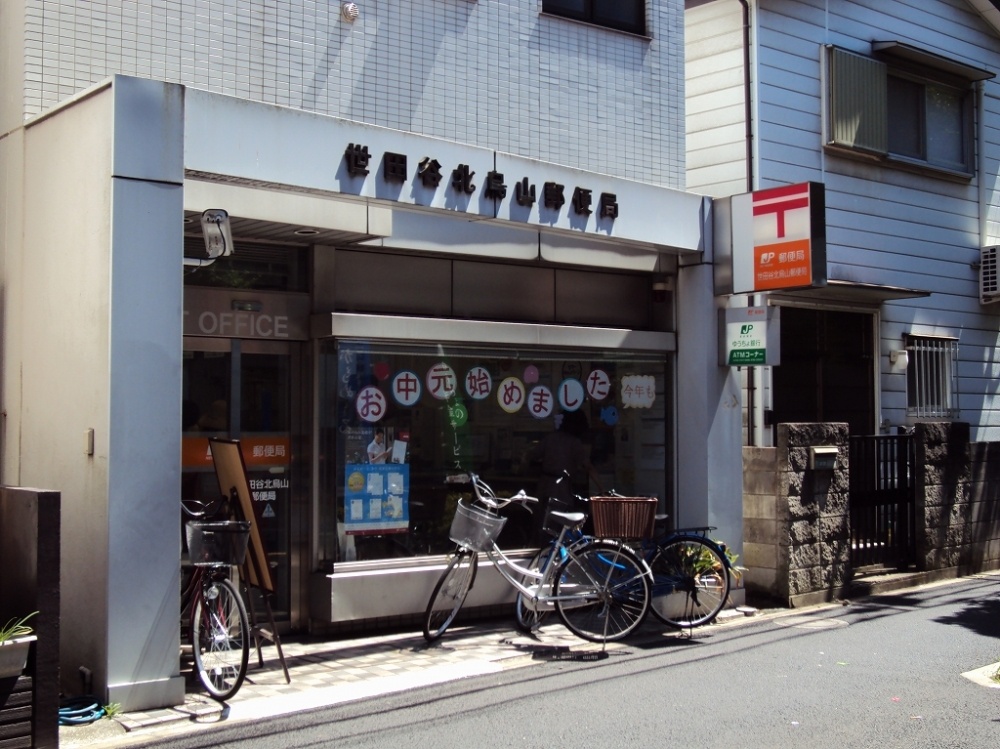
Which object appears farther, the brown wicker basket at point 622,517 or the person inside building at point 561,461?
the person inside building at point 561,461

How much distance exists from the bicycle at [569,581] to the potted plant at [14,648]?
12.3 ft

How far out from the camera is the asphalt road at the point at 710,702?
21.2ft

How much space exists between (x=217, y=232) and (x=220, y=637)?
2.79 meters

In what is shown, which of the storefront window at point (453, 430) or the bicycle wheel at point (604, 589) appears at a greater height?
the storefront window at point (453, 430)

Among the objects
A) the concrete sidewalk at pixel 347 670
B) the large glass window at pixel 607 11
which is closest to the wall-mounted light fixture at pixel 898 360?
the concrete sidewalk at pixel 347 670

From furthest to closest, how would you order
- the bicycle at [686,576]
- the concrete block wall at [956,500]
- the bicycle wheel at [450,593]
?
1. the concrete block wall at [956,500]
2. the bicycle at [686,576]
3. the bicycle wheel at [450,593]

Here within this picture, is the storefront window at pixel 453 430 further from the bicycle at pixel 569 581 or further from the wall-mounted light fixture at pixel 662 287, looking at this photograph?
the bicycle at pixel 569 581

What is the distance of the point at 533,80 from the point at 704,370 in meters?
3.42

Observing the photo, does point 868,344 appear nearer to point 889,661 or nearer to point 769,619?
point 769,619

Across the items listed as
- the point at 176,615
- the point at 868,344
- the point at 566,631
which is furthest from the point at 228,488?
the point at 868,344

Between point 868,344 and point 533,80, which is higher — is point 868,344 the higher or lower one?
the lower one

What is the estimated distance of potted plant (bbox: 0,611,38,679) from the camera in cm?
595

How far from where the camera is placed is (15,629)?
6.09 m

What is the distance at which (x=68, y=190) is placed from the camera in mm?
7430
